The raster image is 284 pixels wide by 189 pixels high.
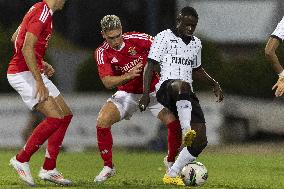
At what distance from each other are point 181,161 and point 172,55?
49.0 inches

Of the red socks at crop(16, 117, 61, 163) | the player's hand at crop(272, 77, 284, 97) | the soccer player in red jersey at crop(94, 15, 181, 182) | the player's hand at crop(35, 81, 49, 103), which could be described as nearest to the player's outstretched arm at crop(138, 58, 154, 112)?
the soccer player in red jersey at crop(94, 15, 181, 182)

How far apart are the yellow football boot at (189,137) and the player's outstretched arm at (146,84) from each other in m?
0.67

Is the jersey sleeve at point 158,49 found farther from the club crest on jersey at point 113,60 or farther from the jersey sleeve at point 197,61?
the club crest on jersey at point 113,60

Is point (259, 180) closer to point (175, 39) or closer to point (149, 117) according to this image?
point (175, 39)

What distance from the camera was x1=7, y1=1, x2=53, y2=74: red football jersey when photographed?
13102mm

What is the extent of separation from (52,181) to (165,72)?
1.82 m

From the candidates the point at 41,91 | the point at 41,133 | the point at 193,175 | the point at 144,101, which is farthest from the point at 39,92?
the point at 193,175

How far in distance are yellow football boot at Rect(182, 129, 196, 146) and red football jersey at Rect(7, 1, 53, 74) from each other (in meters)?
1.90

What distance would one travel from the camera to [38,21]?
516 inches

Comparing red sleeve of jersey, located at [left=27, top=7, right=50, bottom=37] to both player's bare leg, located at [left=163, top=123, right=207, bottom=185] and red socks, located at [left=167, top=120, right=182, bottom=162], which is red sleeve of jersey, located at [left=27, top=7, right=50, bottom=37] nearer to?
player's bare leg, located at [left=163, top=123, right=207, bottom=185]

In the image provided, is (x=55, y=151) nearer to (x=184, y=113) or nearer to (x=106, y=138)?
(x=106, y=138)

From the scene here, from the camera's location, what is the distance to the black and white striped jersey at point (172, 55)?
1368cm

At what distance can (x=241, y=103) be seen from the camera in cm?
2694

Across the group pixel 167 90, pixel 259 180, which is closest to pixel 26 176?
pixel 167 90
